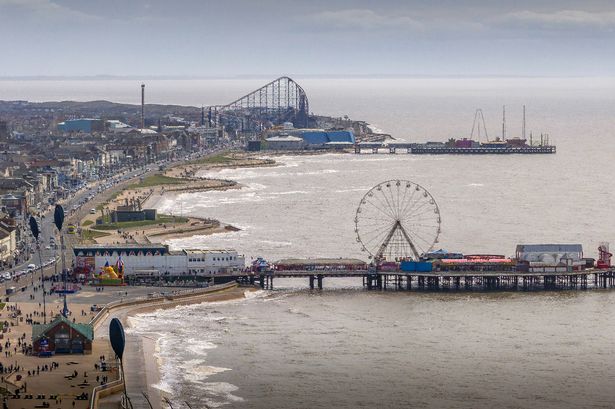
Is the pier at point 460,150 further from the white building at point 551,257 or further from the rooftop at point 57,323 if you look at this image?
the rooftop at point 57,323

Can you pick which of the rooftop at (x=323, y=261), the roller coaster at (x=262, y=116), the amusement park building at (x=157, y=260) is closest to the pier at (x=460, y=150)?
the roller coaster at (x=262, y=116)

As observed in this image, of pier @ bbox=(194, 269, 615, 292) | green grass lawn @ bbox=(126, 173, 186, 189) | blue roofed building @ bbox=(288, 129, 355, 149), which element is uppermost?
blue roofed building @ bbox=(288, 129, 355, 149)

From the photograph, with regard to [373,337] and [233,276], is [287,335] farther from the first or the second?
[233,276]

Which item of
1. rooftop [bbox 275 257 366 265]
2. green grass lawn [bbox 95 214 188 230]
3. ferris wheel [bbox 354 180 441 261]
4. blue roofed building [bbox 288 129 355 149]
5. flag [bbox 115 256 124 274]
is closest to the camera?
flag [bbox 115 256 124 274]

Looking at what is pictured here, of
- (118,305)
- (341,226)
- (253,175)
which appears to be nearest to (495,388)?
(118,305)

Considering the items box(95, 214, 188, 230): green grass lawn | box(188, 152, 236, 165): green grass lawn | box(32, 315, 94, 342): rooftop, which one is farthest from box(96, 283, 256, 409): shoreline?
box(188, 152, 236, 165): green grass lawn

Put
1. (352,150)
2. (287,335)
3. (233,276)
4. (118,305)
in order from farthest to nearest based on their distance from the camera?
(352,150), (233,276), (118,305), (287,335)

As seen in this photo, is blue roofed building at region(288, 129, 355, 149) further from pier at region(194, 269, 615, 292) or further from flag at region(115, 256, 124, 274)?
flag at region(115, 256, 124, 274)
